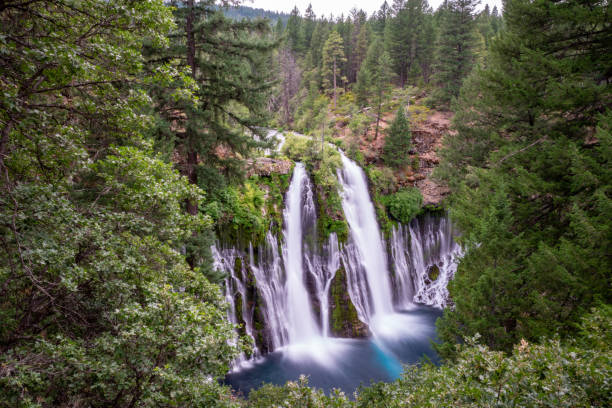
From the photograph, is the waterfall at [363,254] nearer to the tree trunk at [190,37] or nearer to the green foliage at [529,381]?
the tree trunk at [190,37]

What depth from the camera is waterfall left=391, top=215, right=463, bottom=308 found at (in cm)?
1952

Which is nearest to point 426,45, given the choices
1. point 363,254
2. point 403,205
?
point 403,205

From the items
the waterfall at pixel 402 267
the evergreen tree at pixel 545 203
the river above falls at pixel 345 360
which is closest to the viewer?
the evergreen tree at pixel 545 203

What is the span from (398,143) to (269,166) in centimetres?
1091

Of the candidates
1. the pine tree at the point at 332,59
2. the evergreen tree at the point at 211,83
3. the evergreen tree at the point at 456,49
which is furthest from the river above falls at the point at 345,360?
the pine tree at the point at 332,59

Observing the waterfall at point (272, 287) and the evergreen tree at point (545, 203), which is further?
the waterfall at point (272, 287)

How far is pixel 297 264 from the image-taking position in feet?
51.5

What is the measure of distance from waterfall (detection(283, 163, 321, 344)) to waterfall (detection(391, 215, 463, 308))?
23.1 feet

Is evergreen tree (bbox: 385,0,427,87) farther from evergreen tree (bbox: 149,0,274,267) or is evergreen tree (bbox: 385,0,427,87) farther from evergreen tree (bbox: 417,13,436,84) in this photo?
evergreen tree (bbox: 149,0,274,267)

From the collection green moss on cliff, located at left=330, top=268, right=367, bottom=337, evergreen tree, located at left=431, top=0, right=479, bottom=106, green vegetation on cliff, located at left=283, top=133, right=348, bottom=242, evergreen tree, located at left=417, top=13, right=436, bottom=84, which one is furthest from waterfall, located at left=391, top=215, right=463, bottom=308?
evergreen tree, located at left=417, top=13, right=436, bottom=84

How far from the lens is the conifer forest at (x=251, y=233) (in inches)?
139

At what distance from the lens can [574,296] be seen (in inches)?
226

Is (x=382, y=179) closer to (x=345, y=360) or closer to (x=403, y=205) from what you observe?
(x=403, y=205)

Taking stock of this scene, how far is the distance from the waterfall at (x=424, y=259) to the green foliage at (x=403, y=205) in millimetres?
771
